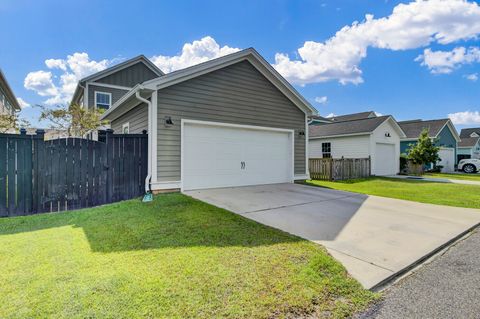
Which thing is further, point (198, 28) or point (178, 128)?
point (198, 28)

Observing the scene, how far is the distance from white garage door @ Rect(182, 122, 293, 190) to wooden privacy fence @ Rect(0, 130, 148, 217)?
1429mm

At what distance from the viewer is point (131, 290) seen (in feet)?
8.06

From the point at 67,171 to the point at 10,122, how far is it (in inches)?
244

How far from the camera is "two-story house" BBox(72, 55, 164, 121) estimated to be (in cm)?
1538

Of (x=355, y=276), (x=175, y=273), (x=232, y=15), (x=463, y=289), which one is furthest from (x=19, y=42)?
(x=463, y=289)

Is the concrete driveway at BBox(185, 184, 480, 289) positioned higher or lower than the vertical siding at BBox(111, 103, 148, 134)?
lower

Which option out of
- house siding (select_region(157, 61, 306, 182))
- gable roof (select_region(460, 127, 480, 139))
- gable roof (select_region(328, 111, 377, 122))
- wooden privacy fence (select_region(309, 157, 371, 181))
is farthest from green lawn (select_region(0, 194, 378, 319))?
gable roof (select_region(460, 127, 480, 139))

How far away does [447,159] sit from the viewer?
2436 centimetres

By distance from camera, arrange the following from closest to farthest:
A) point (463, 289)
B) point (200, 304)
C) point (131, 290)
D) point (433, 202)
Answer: point (200, 304)
point (131, 290)
point (463, 289)
point (433, 202)

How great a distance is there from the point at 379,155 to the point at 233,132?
42.2 ft

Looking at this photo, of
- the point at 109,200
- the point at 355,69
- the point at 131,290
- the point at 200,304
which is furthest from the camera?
the point at 355,69

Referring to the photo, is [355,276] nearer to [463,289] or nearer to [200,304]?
[463,289]

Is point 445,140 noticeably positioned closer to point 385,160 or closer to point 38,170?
point 385,160

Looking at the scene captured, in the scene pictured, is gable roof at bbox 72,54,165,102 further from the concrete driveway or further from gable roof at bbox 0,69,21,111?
the concrete driveway
